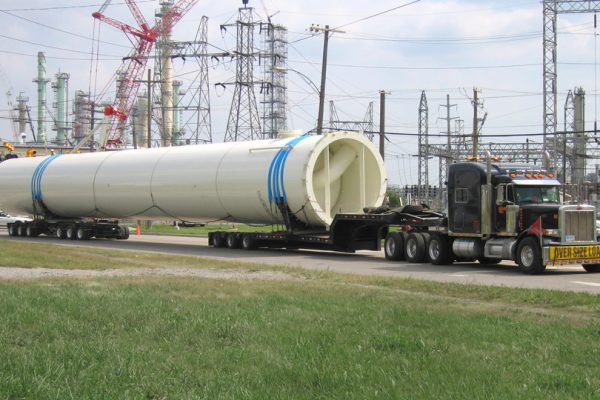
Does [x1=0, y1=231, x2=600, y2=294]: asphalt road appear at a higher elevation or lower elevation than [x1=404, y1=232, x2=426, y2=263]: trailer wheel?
lower

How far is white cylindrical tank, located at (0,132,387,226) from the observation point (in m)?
28.1

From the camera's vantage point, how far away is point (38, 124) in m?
152

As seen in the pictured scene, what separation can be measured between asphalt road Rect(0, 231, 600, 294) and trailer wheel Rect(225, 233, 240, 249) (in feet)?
1.62

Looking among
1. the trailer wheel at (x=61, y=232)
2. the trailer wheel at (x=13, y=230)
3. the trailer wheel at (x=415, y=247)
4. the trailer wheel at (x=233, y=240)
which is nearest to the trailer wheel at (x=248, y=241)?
the trailer wheel at (x=233, y=240)

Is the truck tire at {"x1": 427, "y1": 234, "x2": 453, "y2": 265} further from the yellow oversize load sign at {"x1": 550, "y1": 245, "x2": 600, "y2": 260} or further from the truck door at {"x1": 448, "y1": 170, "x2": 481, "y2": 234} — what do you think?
the yellow oversize load sign at {"x1": 550, "y1": 245, "x2": 600, "y2": 260}

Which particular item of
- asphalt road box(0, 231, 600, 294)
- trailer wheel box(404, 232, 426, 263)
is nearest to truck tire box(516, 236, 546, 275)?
asphalt road box(0, 231, 600, 294)

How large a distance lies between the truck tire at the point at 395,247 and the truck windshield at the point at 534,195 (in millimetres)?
4366

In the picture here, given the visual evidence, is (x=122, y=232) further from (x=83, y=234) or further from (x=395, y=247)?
(x=395, y=247)

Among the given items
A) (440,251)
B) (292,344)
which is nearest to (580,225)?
(440,251)

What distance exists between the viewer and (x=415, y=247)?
24125 mm

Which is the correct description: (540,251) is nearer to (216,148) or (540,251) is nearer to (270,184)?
(270,184)

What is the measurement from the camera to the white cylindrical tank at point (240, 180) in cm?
2809

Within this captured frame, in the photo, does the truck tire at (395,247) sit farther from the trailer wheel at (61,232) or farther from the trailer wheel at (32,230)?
the trailer wheel at (32,230)

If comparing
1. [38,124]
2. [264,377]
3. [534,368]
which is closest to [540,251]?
[534,368]
